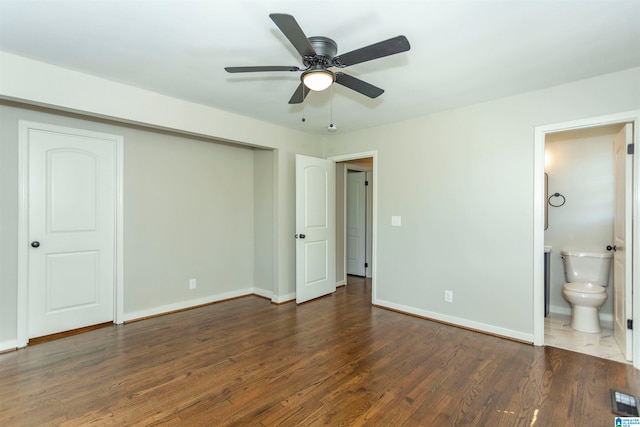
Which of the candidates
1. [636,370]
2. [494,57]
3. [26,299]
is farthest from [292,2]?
[636,370]

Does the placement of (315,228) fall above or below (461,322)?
above

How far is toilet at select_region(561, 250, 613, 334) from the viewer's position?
3307 millimetres

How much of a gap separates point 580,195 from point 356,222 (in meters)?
3.34

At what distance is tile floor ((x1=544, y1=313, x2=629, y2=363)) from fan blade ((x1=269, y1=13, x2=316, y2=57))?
3.39m

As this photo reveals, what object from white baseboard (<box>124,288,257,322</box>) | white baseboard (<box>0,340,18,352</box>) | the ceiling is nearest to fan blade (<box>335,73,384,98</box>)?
the ceiling

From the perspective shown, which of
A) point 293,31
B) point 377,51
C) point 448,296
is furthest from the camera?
point 448,296

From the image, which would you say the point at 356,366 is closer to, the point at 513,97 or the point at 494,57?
the point at 494,57

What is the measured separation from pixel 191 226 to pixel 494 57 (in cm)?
369

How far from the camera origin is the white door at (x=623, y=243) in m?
2.68

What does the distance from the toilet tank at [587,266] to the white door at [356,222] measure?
3.09 meters

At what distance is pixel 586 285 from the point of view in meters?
3.46

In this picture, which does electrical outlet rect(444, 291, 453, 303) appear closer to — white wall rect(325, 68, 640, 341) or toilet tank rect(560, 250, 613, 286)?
white wall rect(325, 68, 640, 341)

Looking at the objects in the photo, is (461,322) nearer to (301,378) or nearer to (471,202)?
(471,202)

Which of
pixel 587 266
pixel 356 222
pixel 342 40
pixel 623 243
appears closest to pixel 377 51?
pixel 342 40
